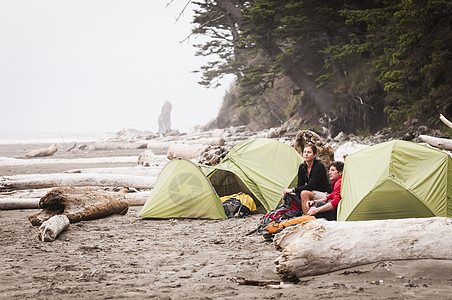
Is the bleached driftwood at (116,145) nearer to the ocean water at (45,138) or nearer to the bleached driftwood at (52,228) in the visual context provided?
the ocean water at (45,138)

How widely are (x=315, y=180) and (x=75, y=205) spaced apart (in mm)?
3961

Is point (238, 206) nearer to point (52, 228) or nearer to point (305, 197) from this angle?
point (305, 197)

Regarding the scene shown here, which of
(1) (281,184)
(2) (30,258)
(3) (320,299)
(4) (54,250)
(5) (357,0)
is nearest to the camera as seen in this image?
(3) (320,299)

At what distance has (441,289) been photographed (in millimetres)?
3137

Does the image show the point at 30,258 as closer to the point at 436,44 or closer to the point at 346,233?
the point at 346,233

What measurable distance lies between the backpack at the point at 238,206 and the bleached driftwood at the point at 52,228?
9.30ft

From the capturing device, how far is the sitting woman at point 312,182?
6332 mm

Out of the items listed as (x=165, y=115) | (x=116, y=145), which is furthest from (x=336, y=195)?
(x=165, y=115)

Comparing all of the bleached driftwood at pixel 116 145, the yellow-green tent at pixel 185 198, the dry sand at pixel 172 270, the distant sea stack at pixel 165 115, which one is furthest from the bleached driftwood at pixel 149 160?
Result: the distant sea stack at pixel 165 115

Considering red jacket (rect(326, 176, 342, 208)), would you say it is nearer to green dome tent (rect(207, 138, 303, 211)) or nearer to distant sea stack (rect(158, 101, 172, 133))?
green dome tent (rect(207, 138, 303, 211))

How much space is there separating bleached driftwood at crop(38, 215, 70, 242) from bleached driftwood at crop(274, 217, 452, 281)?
3.42 meters

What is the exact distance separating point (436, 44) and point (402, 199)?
8.61 metres

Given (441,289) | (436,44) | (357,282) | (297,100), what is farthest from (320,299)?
(297,100)

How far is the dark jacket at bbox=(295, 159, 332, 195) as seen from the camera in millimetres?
6375
